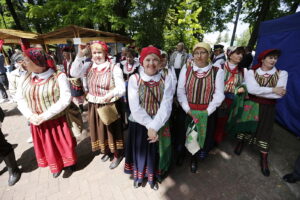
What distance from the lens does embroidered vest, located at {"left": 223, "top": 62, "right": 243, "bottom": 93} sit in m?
2.90

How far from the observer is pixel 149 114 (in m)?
2.09

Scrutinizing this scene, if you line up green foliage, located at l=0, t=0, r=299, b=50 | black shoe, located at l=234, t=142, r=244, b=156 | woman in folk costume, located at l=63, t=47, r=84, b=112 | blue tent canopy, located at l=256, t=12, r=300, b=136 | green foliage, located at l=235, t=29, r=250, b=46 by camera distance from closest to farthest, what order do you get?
black shoe, located at l=234, t=142, r=244, b=156, blue tent canopy, located at l=256, t=12, r=300, b=136, woman in folk costume, located at l=63, t=47, r=84, b=112, green foliage, located at l=0, t=0, r=299, b=50, green foliage, located at l=235, t=29, r=250, b=46

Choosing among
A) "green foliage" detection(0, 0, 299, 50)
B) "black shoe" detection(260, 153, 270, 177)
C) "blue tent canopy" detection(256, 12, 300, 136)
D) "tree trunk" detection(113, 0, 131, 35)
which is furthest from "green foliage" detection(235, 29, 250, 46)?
"black shoe" detection(260, 153, 270, 177)

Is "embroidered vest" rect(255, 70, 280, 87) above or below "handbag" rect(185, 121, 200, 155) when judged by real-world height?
above

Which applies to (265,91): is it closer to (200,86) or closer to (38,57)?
(200,86)

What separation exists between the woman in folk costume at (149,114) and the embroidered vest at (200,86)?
0.44m

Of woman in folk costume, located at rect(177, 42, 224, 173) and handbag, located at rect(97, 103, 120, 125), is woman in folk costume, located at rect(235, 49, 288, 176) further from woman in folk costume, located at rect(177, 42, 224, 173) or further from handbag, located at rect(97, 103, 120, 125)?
handbag, located at rect(97, 103, 120, 125)

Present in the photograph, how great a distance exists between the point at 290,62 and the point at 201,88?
338cm

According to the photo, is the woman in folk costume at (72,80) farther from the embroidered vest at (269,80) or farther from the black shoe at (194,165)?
the embroidered vest at (269,80)

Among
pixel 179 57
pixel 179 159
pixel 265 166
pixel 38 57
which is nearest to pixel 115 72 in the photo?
pixel 38 57

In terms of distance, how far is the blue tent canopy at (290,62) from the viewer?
3822 millimetres

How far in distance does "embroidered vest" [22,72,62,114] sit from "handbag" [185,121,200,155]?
2.02 metres

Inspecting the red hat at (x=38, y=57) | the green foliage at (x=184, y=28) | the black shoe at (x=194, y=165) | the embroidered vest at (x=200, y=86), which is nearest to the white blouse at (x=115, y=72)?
the red hat at (x=38, y=57)

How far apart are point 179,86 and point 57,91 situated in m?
1.77
